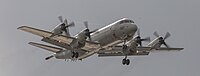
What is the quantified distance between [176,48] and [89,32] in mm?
13236

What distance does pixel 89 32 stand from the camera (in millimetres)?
62406

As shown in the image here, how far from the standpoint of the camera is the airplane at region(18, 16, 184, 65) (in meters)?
61.2

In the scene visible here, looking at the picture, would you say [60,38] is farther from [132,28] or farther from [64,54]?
[132,28]

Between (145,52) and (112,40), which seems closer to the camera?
(112,40)

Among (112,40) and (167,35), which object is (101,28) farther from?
(167,35)

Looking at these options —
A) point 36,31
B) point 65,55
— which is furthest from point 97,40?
point 36,31

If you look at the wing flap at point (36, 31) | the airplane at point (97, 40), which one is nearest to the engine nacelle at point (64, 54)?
the airplane at point (97, 40)

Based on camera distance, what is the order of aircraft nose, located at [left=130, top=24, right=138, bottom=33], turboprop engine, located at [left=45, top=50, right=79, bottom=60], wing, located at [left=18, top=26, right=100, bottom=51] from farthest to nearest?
1. turboprop engine, located at [left=45, top=50, right=79, bottom=60]
2. aircraft nose, located at [left=130, top=24, right=138, bottom=33]
3. wing, located at [left=18, top=26, right=100, bottom=51]

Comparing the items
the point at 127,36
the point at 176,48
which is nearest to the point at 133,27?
the point at 127,36

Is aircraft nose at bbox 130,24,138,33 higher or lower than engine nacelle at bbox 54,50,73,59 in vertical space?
higher

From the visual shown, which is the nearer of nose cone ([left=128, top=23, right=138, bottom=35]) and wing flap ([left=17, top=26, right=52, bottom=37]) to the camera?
wing flap ([left=17, top=26, right=52, bottom=37])

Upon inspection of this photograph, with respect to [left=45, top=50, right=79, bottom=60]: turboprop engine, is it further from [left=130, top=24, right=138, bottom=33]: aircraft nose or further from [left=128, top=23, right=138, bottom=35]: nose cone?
[left=130, top=24, right=138, bottom=33]: aircraft nose

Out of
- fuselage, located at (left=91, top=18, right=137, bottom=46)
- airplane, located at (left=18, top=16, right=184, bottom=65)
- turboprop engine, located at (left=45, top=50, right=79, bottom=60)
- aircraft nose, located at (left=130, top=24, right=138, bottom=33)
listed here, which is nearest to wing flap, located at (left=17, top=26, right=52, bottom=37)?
airplane, located at (left=18, top=16, right=184, bottom=65)

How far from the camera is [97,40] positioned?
62938 millimetres
